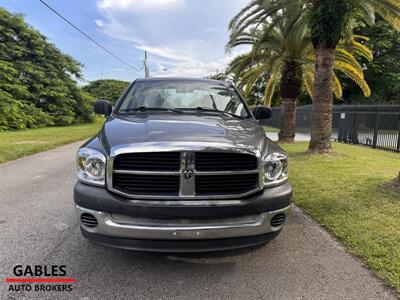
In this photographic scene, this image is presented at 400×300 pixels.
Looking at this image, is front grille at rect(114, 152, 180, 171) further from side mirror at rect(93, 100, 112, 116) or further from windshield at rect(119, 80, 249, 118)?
side mirror at rect(93, 100, 112, 116)

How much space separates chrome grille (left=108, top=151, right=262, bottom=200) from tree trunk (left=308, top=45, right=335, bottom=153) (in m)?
7.97

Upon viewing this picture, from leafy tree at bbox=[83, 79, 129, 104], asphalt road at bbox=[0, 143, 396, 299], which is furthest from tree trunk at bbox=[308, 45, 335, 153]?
leafy tree at bbox=[83, 79, 129, 104]

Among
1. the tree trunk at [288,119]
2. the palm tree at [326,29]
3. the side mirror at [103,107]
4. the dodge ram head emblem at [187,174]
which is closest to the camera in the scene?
the dodge ram head emblem at [187,174]

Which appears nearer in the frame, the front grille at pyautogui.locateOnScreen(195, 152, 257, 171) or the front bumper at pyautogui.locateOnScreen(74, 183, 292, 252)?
the front bumper at pyautogui.locateOnScreen(74, 183, 292, 252)

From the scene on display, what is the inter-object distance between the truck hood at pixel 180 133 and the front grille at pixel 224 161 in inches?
2.8

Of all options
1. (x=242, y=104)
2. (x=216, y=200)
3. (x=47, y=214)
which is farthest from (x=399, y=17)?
(x=47, y=214)

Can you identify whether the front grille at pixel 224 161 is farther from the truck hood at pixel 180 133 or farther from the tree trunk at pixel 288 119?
the tree trunk at pixel 288 119

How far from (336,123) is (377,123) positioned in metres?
5.58

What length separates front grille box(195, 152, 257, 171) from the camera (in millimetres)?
2787

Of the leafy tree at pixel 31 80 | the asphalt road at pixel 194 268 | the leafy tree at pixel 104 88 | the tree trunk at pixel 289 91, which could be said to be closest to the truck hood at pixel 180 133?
the asphalt road at pixel 194 268

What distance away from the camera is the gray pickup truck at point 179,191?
2680 mm

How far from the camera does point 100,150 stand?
2938 millimetres

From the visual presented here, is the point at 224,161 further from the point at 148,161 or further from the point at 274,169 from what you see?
the point at 148,161

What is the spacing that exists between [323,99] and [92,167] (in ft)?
28.4
